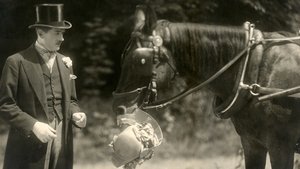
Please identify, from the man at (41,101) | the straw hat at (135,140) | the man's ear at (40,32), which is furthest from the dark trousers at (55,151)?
the man's ear at (40,32)

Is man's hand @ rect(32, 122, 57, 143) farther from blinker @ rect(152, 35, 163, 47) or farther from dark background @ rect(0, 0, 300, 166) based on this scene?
blinker @ rect(152, 35, 163, 47)

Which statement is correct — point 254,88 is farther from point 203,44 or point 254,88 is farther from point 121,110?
point 121,110

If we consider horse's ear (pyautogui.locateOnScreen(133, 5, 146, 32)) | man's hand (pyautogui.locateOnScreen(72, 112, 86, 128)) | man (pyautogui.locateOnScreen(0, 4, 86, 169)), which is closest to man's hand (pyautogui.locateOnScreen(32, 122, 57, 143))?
man (pyautogui.locateOnScreen(0, 4, 86, 169))

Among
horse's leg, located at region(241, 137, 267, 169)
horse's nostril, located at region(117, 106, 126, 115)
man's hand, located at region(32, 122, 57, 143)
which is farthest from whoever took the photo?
horse's leg, located at region(241, 137, 267, 169)

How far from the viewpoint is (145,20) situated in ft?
7.94

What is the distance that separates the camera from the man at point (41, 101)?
92.8 inches

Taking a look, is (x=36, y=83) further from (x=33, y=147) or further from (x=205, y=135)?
(x=205, y=135)

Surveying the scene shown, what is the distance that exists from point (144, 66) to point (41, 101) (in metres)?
0.50

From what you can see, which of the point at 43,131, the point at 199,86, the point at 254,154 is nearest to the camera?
the point at 43,131

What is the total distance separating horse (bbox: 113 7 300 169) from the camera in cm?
241

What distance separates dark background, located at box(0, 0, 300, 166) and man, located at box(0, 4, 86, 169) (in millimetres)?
101

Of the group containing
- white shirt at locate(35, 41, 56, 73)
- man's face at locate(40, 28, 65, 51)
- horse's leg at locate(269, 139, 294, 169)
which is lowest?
horse's leg at locate(269, 139, 294, 169)

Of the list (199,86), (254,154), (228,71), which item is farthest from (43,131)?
(254,154)

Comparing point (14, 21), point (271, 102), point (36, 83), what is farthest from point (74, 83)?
point (271, 102)
